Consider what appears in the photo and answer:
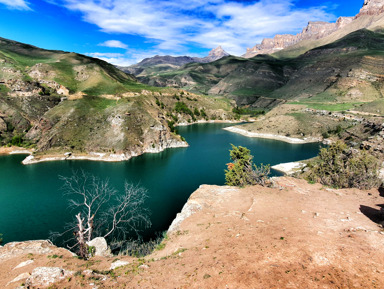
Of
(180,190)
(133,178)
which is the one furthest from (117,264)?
(133,178)

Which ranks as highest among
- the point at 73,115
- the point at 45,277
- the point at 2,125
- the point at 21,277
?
the point at 73,115

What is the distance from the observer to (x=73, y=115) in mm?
91812

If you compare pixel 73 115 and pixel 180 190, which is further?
pixel 73 115

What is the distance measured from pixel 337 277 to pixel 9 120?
4866 inches

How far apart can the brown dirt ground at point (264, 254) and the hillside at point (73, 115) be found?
65.2m

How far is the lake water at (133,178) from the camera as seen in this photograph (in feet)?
134

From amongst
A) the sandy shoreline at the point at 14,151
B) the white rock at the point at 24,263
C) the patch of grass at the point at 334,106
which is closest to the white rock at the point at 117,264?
the white rock at the point at 24,263

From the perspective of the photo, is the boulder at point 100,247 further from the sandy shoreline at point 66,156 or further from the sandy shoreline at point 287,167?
the sandy shoreline at point 287,167

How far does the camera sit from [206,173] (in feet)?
219

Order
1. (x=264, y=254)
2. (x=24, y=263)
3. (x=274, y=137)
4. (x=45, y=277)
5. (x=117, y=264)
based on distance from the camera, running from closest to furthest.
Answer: (x=45, y=277), (x=264, y=254), (x=117, y=264), (x=24, y=263), (x=274, y=137)

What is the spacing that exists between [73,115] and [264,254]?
98175mm

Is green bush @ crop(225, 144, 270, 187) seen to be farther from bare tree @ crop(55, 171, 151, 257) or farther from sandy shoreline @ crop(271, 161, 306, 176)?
sandy shoreline @ crop(271, 161, 306, 176)

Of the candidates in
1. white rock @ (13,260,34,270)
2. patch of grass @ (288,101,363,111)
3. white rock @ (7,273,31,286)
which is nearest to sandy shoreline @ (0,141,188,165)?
white rock @ (13,260,34,270)

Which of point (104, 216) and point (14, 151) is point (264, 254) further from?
point (14, 151)
